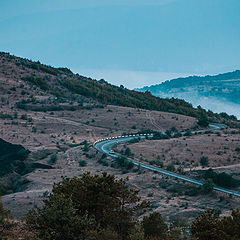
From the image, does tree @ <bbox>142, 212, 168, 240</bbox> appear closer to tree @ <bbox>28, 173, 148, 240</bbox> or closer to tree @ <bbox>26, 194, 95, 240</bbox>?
tree @ <bbox>28, 173, 148, 240</bbox>

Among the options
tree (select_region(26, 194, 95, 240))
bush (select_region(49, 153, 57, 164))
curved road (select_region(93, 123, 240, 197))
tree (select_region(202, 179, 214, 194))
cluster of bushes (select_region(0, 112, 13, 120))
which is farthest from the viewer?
cluster of bushes (select_region(0, 112, 13, 120))

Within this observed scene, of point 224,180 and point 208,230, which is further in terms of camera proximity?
point 224,180

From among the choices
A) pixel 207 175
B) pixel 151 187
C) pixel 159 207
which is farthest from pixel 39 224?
pixel 207 175

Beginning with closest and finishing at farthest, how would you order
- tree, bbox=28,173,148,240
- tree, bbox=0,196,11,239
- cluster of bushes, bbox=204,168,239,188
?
tree, bbox=28,173,148,240 → tree, bbox=0,196,11,239 → cluster of bushes, bbox=204,168,239,188

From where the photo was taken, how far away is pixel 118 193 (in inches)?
601

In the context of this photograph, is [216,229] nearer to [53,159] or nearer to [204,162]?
[204,162]

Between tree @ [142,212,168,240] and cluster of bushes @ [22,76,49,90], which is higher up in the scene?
cluster of bushes @ [22,76,49,90]

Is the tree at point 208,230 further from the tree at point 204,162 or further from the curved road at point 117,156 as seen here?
the tree at point 204,162

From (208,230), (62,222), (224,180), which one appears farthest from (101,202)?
(224,180)

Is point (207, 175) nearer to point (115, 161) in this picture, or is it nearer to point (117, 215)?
point (115, 161)

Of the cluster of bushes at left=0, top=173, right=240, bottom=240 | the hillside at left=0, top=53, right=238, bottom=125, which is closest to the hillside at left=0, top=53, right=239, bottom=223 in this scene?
the hillside at left=0, top=53, right=238, bottom=125

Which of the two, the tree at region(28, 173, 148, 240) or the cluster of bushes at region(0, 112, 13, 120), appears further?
the cluster of bushes at region(0, 112, 13, 120)

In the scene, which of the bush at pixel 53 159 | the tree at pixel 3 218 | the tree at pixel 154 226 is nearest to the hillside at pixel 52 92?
the bush at pixel 53 159

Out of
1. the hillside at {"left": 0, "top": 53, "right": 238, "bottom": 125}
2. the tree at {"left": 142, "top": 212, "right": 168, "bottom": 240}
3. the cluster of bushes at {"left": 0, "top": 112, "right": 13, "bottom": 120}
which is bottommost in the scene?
the tree at {"left": 142, "top": 212, "right": 168, "bottom": 240}
